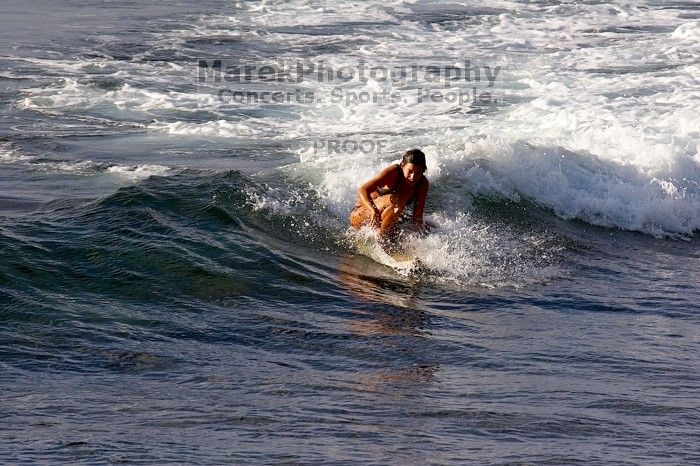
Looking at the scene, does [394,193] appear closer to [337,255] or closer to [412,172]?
[412,172]

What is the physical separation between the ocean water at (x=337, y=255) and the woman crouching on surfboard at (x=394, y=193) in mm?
337

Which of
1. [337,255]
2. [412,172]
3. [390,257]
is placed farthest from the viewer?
[337,255]

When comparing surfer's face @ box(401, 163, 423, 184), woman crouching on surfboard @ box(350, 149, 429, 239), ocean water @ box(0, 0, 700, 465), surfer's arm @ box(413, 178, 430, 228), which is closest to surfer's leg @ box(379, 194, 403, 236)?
woman crouching on surfboard @ box(350, 149, 429, 239)

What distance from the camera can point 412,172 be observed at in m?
9.96

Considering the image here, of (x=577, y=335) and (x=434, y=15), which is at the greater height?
(x=434, y=15)

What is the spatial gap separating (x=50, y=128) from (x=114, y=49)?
5.75 meters

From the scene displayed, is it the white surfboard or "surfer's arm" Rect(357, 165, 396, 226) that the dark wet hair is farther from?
the white surfboard


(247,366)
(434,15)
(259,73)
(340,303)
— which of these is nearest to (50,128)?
(259,73)

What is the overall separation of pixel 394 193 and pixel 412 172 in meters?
0.28

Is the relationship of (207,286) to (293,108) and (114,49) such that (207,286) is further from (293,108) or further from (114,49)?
(114,49)

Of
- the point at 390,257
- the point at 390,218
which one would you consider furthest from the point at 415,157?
the point at 390,257

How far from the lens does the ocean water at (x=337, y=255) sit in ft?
20.1

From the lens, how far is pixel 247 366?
7.09 metres

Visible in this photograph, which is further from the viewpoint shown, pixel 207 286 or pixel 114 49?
pixel 114 49
